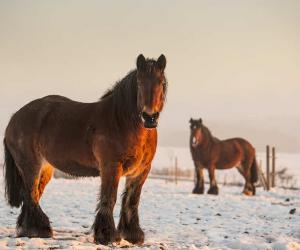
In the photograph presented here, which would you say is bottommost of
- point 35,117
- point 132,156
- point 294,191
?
point 294,191

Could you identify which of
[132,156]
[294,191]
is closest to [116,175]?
[132,156]

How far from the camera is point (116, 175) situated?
222 inches

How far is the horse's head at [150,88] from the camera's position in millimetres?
5156

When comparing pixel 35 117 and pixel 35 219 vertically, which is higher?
pixel 35 117

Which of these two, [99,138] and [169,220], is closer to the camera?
[99,138]

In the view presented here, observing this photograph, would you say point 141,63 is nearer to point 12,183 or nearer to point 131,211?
point 131,211

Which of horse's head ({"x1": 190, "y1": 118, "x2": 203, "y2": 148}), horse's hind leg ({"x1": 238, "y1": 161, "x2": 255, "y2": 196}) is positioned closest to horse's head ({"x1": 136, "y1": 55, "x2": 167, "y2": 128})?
horse's head ({"x1": 190, "y1": 118, "x2": 203, "y2": 148})

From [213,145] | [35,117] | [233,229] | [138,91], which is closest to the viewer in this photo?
[138,91]

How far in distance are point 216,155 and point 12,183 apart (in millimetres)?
10723

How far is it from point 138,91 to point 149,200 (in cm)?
744

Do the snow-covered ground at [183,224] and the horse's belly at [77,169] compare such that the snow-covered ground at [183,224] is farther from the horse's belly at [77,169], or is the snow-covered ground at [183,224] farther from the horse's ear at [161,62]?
the horse's ear at [161,62]

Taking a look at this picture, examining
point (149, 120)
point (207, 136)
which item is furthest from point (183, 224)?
point (207, 136)

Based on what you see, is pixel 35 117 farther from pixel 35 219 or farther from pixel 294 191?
pixel 294 191

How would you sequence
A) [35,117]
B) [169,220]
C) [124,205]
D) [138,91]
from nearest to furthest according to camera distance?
1. [138,91]
2. [124,205]
3. [35,117]
4. [169,220]
